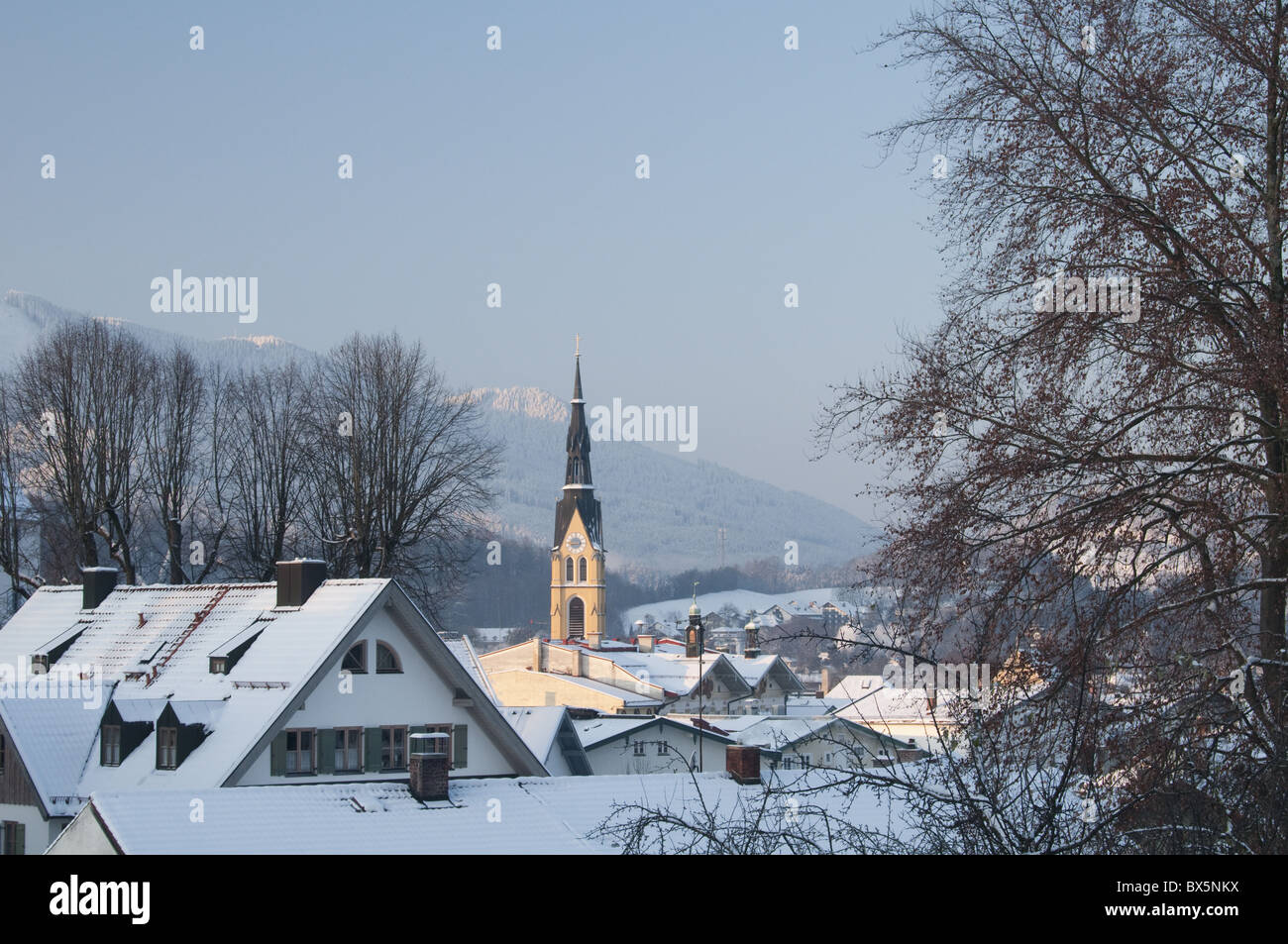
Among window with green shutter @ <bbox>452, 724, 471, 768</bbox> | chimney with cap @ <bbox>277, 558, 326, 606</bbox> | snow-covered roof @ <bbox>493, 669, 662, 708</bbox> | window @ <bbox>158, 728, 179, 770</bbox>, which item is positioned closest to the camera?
window @ <bbox>158, 728, 179, 770</bbox>

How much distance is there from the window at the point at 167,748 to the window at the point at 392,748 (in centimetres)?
384

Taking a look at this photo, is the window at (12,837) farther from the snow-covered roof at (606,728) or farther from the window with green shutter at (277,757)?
the snow-covered roof at (606,728)

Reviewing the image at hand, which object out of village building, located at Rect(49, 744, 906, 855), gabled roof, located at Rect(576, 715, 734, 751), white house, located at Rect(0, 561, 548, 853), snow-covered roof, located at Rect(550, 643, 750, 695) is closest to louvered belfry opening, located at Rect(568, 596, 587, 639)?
snow-covered roof, located at Rect(550, 643, 750, 695)

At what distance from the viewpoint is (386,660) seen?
92.5 feet

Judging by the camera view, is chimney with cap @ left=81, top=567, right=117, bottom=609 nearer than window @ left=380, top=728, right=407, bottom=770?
No

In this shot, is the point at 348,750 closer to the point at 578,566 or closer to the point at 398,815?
the point at 398,815

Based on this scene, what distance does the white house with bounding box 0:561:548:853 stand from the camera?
26.0 meters

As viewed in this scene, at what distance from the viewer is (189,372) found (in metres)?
48.1

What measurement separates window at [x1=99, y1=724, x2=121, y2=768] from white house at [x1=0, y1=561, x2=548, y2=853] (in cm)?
3

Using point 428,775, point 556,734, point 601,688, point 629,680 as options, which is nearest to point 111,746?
point 428,775

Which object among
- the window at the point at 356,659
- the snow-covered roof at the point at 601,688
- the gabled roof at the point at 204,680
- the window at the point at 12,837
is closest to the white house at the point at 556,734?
the gabled roof at the point at 204,680

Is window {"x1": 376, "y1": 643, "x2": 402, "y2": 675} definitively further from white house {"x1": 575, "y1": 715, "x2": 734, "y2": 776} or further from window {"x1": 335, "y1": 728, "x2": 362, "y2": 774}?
white house {"x1": 575, "y1": 715, "x2": 734, "y2": 776}

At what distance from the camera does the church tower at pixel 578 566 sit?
109 metres
